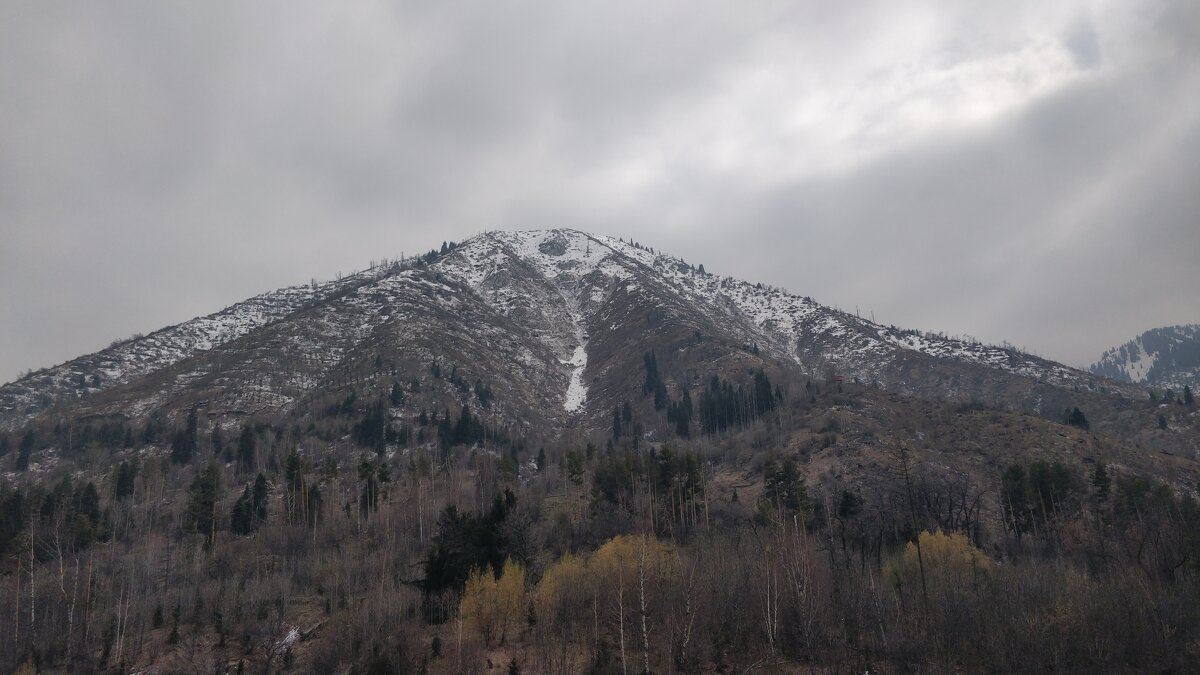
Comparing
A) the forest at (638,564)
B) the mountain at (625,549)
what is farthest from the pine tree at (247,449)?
the forest at (638,564)

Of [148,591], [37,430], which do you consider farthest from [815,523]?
[37,430]

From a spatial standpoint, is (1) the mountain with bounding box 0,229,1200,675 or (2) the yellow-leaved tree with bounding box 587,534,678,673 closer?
(1) the mountain with bounding box 0,229,1200,675

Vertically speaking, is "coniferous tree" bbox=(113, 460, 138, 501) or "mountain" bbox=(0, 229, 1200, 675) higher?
"coniferous tree" bbox=(113, 460, 138, 501)

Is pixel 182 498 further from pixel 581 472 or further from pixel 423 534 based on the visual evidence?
pixel 581 472

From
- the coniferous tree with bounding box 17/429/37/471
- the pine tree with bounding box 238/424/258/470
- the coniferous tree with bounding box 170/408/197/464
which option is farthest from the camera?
the coniferous tree with bounding box 17/429/37/471

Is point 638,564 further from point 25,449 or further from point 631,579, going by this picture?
point 25,449

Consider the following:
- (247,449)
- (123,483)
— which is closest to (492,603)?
(123,483)

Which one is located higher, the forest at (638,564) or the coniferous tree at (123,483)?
the coniferous tree at (123,483)

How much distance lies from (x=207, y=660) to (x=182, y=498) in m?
61.3

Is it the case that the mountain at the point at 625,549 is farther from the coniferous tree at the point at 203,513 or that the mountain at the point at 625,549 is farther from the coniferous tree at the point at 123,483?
the coniferous tree at the point at 203,513

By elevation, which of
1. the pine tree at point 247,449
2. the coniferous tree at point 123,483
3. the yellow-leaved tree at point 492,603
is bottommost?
the yellow-leaved tree at point 492,603

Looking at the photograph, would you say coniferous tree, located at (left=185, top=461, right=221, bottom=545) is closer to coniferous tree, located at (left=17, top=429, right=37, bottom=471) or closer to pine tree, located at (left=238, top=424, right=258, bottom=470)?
pine tree, located at (left=238, top=424, right=258, bottom=470)

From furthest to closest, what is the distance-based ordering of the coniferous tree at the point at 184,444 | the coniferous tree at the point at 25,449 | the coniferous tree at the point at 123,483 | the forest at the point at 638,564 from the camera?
the coniferous tree at the point at 25,449, the coniferous tree at the point at 184,444, the coniferous tree at the point at 123,483, the forest at the point at 638,564

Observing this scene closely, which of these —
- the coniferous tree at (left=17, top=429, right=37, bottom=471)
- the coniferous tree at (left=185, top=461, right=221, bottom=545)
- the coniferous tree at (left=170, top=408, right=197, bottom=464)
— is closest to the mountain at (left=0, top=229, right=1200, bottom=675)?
the coniferous tree at (left=185, top=461, right=221, bottom=545)
